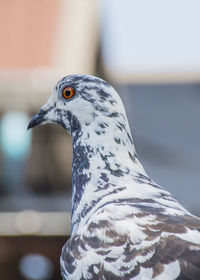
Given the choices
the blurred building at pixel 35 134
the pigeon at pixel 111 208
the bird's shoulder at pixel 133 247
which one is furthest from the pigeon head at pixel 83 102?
the blurred building at pixel 35 134

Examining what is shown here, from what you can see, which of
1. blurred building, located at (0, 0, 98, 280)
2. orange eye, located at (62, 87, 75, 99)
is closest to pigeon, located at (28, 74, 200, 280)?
orange eye, located at (62, 87, 75, 99)

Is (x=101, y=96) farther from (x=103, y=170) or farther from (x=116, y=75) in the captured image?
(x=116, y=75)

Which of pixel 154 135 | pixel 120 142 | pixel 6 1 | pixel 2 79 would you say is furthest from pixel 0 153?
pixel 120 142

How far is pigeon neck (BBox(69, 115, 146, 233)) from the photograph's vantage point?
585 centimetres

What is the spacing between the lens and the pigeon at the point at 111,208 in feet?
16.8

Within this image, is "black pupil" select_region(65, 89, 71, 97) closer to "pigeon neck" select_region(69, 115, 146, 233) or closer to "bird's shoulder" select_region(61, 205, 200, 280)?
"pigeon neck" select_region(69, 115, 146, 233)

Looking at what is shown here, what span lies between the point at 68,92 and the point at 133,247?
1.27m

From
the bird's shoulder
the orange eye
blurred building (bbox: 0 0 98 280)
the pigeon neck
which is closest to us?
the bird's shoulder

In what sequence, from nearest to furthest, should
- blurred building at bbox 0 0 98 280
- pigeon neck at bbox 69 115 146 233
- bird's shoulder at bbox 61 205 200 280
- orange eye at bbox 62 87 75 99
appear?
bird's shoulder at bbox 61 205 200 280, pigeon neck at bbox 69 115 146 233, orange eye at bbox 62 87 75 99, blurred building at bbox 0 0 98 280

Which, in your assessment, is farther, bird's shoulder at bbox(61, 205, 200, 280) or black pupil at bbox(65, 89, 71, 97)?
black pupil at bbox(65, 89, 71, 97)

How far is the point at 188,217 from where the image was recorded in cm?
542

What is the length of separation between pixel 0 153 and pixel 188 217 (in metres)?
8.10

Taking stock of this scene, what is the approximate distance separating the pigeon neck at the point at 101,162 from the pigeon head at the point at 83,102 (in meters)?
0.05

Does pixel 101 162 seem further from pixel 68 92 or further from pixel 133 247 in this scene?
pixel 133 247
